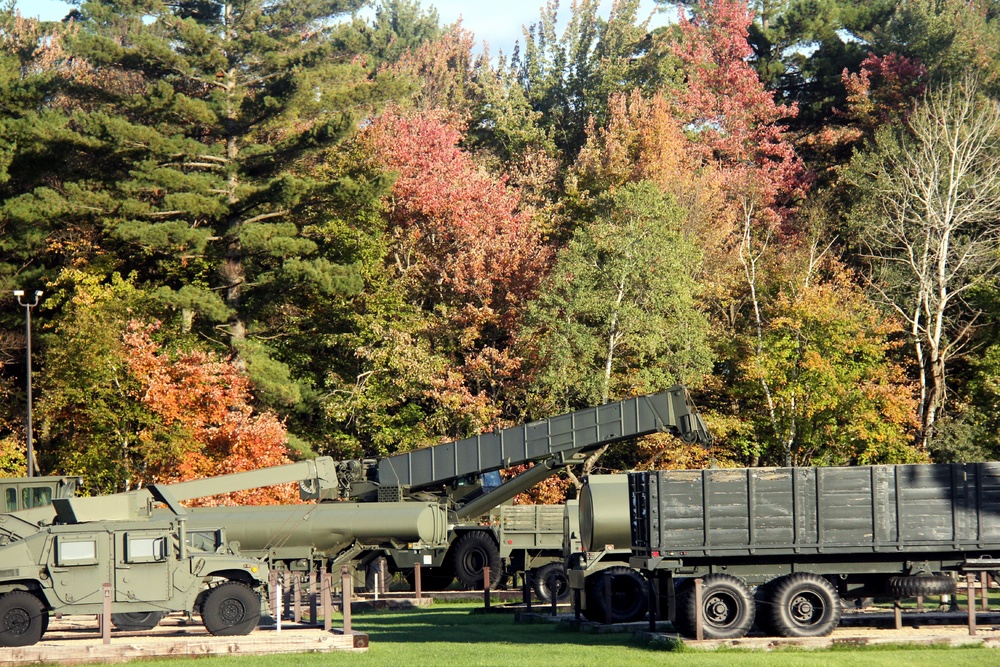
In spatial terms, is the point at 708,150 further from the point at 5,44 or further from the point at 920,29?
the point at 5,44

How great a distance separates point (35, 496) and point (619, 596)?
40.5 feet

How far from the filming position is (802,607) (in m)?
19.9

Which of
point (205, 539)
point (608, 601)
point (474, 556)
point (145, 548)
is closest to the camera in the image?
point (145, 548)

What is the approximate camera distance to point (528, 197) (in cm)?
5784

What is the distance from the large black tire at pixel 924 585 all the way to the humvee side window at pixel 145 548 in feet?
38.6

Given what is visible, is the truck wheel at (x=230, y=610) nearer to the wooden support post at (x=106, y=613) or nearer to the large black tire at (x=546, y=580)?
the wooden support post at (x=106, y=613)

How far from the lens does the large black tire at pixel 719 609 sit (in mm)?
19641

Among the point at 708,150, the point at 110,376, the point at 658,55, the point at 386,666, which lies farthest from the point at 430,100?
the point at 386,666

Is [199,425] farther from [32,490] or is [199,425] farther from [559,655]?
[559,655]

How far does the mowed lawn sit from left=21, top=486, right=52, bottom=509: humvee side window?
8928 millimetres

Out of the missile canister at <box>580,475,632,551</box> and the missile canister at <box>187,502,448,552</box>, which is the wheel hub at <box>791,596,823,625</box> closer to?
the missile canister at <box>580,475,632,551</box>

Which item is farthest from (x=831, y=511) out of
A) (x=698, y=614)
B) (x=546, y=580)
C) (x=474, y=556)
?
(x=474, y=556)

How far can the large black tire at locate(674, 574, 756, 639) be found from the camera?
64.4ft

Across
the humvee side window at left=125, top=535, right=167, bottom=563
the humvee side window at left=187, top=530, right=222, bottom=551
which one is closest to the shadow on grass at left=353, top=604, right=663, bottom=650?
the humvee side window at left=187, top=530, right=222, bottom=551
